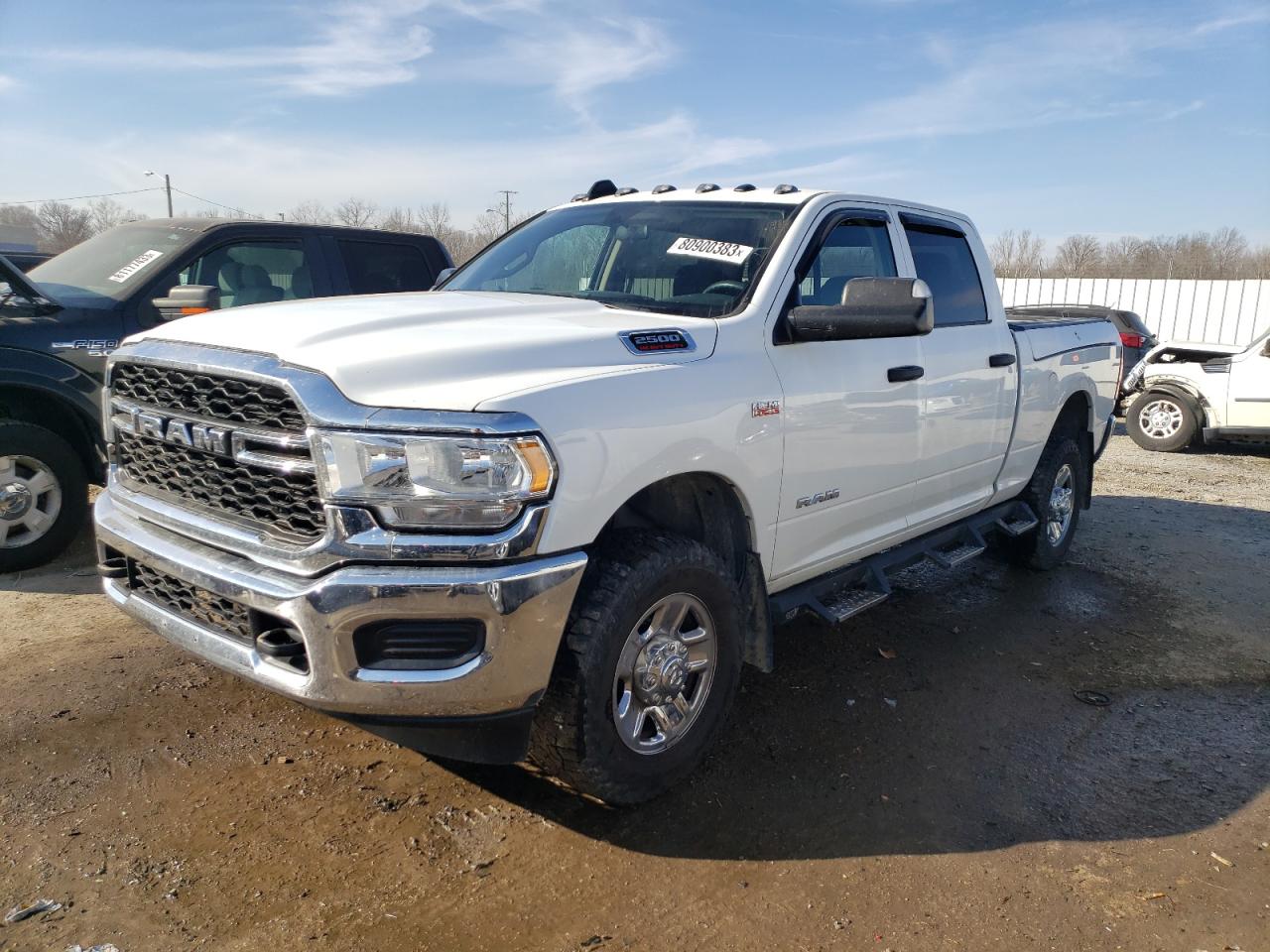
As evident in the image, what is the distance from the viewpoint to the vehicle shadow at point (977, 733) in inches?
123

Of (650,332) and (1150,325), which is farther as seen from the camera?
(1150,325)

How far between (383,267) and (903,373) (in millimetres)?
4203

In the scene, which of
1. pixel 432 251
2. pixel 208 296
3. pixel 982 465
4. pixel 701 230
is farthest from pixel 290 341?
pixel 432 251

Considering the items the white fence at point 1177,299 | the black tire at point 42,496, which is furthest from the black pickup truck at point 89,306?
the white fence at point 1177,299

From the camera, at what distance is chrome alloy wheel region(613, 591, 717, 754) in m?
2.98

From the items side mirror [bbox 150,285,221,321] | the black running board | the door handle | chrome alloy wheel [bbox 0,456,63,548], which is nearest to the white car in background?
the black running board

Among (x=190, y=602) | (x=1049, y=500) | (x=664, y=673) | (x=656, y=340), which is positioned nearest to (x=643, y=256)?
(x=656, y=340)

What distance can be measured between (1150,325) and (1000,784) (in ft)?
78.7

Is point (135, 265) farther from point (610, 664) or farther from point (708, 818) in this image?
point (708, 818)

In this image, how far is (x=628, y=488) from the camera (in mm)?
2795

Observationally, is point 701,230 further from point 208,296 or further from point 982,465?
point 208,296

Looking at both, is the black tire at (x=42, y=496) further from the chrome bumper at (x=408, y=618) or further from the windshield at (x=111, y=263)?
the chrome bumper at (x=408, y=618)

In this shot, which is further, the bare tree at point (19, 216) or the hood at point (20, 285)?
the bare tree at point (19, 216)

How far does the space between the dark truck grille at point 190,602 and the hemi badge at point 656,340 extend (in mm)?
1392
